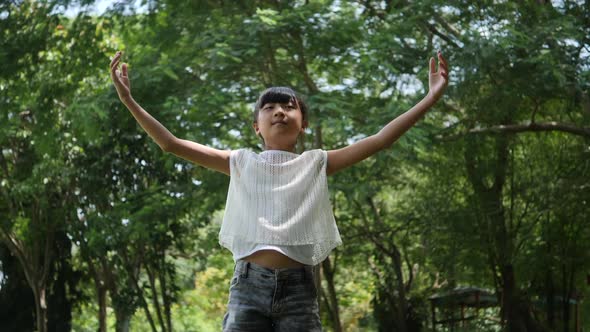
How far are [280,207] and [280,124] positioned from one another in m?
0.28

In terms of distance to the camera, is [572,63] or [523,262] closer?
[572,63]

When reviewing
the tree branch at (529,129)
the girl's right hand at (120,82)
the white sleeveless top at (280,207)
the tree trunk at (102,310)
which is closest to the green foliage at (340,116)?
the tree branch at (529,129)

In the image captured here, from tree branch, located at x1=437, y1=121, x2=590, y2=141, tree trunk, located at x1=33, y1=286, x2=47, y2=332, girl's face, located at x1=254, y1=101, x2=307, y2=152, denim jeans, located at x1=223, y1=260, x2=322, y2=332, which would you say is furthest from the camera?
tree trunk, located at x1=33, y1=286, x2=47, y2=332

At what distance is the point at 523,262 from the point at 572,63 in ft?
16.5

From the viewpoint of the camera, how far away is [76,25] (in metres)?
10.7

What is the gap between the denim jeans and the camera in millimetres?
2625

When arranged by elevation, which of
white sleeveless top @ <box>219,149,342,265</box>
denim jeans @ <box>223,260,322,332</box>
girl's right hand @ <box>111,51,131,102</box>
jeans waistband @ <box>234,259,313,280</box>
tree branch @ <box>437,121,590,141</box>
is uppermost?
tree branch @ <box>437,121,590,141</box>

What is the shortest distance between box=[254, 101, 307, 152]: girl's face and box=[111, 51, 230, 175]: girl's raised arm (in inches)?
5.7

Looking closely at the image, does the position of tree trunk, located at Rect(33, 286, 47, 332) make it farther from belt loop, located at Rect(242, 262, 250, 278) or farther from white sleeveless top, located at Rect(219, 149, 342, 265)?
belt loop, located at Rect(242, 262, 250, 278)

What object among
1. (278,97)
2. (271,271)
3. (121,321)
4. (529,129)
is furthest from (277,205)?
(121,321)

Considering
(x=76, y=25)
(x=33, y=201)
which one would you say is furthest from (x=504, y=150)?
(x=33, y=201)

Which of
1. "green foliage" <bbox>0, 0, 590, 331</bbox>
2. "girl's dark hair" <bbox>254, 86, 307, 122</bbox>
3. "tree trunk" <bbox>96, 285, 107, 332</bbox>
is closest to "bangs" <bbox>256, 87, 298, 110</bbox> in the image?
"girl's dark hair" <bbox>254, 86, 307, 122</bbox>

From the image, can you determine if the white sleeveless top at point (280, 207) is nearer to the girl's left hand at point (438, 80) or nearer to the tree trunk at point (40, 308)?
the girl's left hand at point (438, 80)

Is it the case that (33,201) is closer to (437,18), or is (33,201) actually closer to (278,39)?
(278,39)
